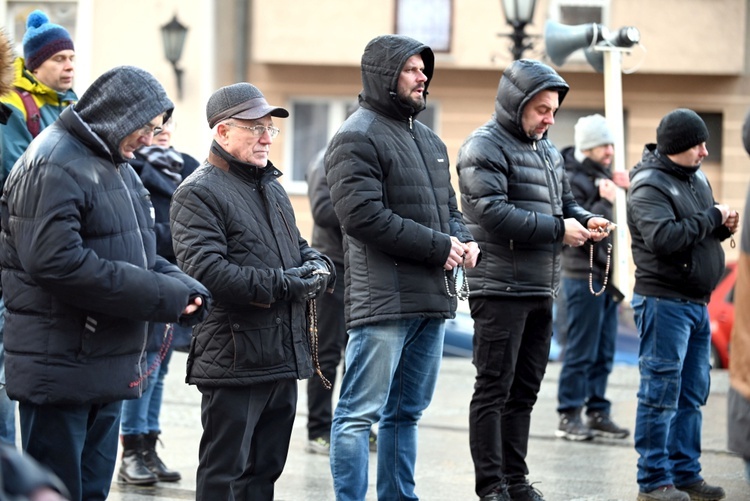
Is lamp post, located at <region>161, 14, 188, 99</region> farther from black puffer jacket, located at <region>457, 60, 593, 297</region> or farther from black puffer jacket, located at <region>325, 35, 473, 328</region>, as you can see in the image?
black puffer jacket, located at <region>325, 35, 473, 328</region>

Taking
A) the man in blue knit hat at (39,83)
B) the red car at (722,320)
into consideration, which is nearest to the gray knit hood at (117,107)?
the man in blue knit hat at (39,83)

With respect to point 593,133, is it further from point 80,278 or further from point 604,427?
point 80,278

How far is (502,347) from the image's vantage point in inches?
247

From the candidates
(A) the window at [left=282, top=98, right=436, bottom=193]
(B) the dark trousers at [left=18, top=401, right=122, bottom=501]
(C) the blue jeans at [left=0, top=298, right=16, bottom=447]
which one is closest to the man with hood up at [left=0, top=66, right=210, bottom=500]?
(B) the dark trousers at [left=18, top=401, right=122, bottom=501]

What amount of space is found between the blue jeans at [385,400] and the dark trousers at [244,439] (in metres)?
0.37

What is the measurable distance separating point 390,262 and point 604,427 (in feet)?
11.9

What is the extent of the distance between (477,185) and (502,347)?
0.77m

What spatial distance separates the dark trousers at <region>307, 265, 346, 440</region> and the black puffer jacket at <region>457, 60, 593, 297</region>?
5.71 ft

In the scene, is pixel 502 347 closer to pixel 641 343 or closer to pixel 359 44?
pixel 641 343

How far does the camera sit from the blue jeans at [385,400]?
18.5ft

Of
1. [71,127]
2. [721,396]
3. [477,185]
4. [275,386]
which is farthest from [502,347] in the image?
[721,396]

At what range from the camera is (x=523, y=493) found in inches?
254

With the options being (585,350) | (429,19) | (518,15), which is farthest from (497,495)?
(429,19)

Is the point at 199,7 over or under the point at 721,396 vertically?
over
